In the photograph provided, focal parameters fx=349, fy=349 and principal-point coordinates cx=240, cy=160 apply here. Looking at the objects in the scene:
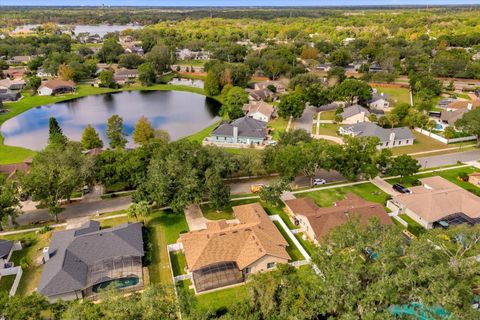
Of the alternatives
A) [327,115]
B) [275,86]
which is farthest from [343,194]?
[275,86]

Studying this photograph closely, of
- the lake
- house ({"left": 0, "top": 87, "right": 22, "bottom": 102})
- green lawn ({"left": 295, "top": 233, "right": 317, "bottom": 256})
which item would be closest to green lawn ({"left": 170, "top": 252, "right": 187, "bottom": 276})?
green lawn ({"left": 295, "top": 233, "right": 317, "bottom": 256})

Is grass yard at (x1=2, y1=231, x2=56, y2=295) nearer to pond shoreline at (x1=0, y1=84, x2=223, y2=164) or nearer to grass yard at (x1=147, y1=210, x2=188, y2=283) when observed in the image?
grass yard at (x1=147, y1=210, x2=188, y2=283)

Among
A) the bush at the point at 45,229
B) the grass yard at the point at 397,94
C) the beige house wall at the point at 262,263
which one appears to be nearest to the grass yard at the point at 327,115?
the grass yard at the point at 397,94

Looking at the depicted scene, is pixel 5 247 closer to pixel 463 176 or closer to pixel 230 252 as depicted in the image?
pixel 230 252

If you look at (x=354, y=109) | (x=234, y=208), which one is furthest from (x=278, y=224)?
(x=354, y=109)

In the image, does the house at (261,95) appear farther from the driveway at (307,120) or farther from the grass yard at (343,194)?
the grass yard at (343,194)
